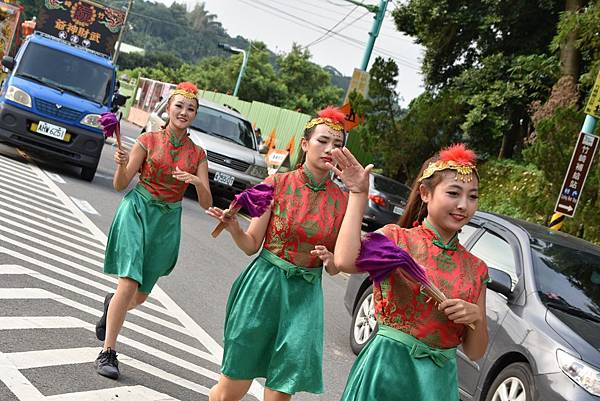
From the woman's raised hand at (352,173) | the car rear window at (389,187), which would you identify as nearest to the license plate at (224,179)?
the car rear window at (389,187)

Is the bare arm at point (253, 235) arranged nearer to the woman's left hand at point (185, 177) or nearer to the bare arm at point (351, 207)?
the bare arm at point (351, 207)

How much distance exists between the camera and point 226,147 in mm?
16844

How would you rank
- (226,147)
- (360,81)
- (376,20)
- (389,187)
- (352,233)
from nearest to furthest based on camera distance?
1. (352,233)
2. (226,147)
3. (389,187)
4. (360,81)
5. (376,20)

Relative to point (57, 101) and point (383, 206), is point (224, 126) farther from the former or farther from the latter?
point (383, 206)

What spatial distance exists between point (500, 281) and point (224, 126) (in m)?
13.0

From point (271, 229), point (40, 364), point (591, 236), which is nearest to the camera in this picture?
point (271, 229)

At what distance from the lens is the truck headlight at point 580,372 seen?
5.23 m

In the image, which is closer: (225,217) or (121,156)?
(225,217)

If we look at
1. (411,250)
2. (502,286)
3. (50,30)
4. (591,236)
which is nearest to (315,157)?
(411,250)

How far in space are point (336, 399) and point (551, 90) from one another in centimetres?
1778

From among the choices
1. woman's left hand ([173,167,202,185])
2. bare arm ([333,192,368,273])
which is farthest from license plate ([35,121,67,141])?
bare arm ([333,192,368,273])

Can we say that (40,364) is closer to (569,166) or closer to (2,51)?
(569,166)

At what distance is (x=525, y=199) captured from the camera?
14.6 m

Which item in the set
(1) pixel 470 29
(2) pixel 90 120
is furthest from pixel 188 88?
(1) pixel 470 29
